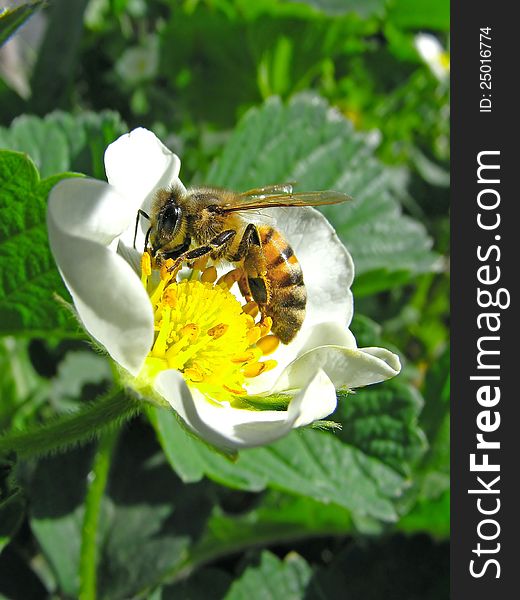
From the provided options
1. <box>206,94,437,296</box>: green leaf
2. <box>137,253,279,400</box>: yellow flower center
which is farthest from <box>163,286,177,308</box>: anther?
<box>206,94,437,296</box>: green leaf

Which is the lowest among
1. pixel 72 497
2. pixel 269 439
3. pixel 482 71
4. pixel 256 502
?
pixel 269 439

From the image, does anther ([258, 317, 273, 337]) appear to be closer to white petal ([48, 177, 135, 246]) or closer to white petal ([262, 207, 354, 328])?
white petal ([262, 207, 354, 328])

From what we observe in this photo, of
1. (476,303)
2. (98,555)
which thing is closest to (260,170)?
(476,303)

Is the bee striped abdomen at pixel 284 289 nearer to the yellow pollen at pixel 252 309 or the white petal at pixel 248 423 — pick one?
the yellow pollen at pixel 252 309

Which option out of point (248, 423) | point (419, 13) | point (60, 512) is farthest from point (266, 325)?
point (419, 13)

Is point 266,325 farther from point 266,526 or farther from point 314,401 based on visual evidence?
point 266,526

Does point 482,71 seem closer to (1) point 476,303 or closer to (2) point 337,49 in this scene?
(2) point 337,49
